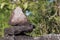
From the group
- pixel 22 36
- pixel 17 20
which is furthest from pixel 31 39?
pixel 17 20

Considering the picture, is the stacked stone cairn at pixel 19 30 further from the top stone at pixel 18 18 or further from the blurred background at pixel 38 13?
the blurred background at pixel 38 13

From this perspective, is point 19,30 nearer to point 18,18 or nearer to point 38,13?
point 18,18

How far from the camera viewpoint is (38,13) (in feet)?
12.4

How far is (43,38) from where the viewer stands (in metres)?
2.39

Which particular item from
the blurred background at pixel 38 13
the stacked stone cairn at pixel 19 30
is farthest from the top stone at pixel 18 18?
the blurred background at pixel 38 13

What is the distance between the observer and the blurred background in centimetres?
362

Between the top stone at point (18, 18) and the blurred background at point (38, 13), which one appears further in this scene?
the blurred background at point (38, 13)

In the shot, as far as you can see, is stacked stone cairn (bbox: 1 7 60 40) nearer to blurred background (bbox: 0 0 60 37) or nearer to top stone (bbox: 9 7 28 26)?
top stone (bbox: 9 7 28 26)

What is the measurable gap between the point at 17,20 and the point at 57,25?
137 centimetres

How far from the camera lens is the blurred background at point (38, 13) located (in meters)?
3.62

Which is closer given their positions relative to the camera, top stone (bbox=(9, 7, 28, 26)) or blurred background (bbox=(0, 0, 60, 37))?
top stone (bbox=(9, 7, 28, 26))

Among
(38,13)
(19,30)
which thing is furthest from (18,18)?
(38,13)

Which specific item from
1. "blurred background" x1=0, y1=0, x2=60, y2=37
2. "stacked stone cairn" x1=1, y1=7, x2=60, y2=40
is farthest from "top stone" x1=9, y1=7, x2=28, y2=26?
"blurred background" x1=0, y1=0, x2=60, y2=37

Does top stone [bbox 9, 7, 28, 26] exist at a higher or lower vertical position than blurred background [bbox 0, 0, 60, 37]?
→ higher
